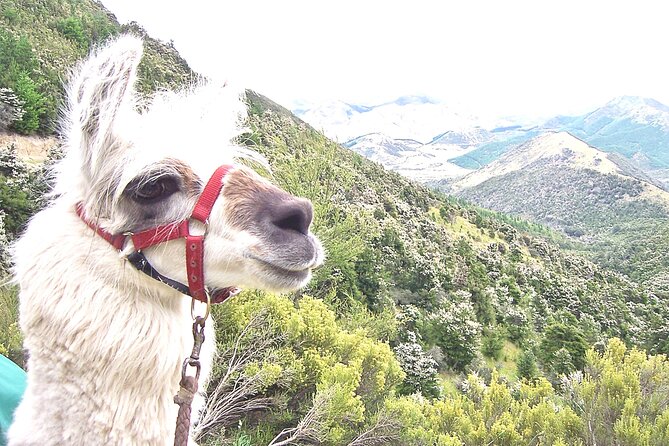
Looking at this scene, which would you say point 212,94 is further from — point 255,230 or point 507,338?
point 507,338

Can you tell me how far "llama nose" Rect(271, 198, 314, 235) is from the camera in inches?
66.0

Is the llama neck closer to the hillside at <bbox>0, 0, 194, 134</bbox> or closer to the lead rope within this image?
the lead rope

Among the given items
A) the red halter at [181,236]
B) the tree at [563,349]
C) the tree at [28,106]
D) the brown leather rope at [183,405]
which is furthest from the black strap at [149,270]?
the tree at [563,349]

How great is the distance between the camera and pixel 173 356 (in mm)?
1666

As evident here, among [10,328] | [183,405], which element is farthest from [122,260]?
[10,328]

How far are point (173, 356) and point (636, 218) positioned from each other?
622ft

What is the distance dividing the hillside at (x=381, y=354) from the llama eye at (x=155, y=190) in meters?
0.87

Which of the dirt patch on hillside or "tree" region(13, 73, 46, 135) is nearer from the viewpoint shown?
the dirt patch on hillside

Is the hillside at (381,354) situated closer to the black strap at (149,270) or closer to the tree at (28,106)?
the black strap at (149,270)

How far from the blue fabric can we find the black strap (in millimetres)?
1267

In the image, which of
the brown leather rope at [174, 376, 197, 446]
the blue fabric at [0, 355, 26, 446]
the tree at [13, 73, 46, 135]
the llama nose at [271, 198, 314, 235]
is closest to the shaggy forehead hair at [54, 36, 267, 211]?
the llama nose at [271, 198, 314, 235]

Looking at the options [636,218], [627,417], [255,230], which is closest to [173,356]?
[255,230]

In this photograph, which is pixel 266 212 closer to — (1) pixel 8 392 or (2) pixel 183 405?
(2) pixel 183 405

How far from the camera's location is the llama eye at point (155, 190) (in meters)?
1.68
